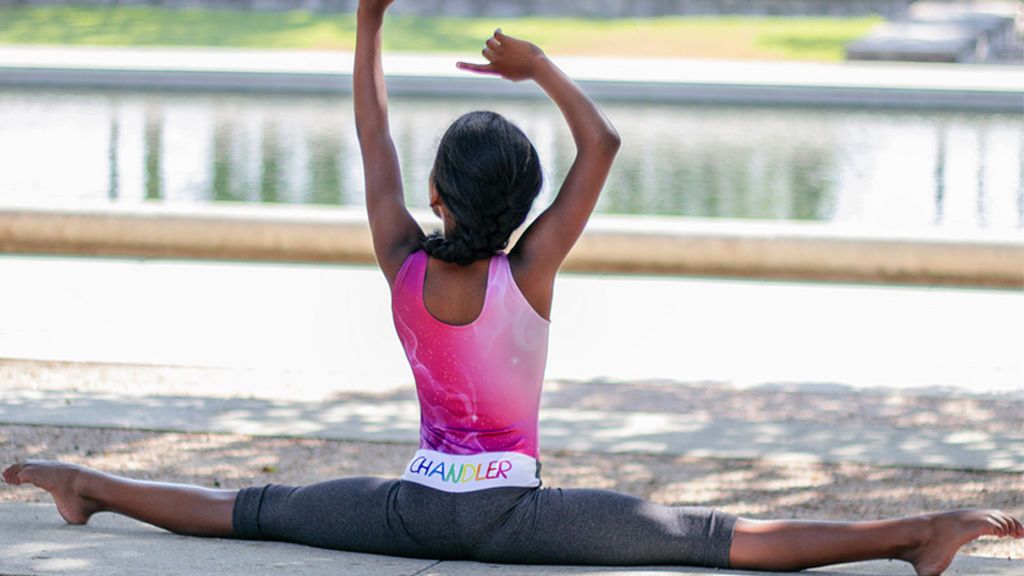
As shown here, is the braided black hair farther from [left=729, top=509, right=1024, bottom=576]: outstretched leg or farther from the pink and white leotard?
[left=729, top=509, right=1024, bottom=576]: outstretched leg

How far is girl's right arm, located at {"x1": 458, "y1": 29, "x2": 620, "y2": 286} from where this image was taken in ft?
11.5

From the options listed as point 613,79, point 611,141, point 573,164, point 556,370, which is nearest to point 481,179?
point 573,164

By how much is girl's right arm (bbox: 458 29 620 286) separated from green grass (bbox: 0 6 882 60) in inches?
895

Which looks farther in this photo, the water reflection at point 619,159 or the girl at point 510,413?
the water reflection at point 619,159

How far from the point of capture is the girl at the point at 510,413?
11.5 ft

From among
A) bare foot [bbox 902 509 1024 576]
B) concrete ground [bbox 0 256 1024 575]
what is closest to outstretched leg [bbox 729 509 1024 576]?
bare foot [bbox 902 509 1024 576]

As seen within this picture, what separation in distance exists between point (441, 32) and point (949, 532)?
26.9 m

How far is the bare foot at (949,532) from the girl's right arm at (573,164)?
1.01 m

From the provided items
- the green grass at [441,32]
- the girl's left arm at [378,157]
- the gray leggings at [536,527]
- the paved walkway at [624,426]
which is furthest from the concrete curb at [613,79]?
the gray leggings at [536,527]

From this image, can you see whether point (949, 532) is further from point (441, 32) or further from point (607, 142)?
point (441, 32)

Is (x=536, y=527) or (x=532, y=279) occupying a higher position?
(x=532, y=279)

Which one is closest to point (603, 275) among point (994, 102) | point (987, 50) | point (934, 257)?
point (934, 257)

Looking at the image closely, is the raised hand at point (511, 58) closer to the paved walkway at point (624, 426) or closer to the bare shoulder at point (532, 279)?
the bare shoulder at point (532, 279)

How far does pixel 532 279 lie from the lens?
11.5 ft
